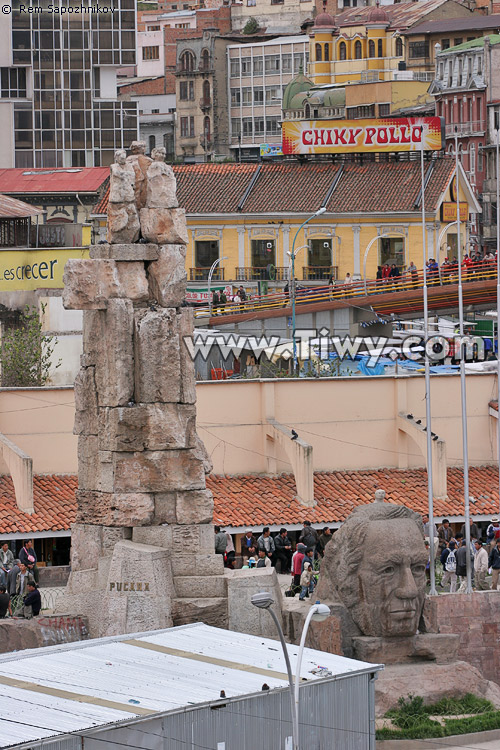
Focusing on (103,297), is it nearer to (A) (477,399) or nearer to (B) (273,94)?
(A) (477,399)

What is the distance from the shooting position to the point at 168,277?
33438 mm

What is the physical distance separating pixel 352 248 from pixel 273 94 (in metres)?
59.5

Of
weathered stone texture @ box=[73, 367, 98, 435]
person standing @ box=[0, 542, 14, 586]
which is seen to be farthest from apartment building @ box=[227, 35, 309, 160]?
weathered stone texture @ box=[73, 367, 98, 435]

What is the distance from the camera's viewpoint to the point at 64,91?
366ft

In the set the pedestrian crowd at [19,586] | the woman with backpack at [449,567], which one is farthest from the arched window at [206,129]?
the woman with backpack at [449,567]

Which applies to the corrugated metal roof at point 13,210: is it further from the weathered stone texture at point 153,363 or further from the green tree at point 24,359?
the weathered stone texture at point 153,363

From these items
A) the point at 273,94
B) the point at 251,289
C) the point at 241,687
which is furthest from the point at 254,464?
the point at 273,94

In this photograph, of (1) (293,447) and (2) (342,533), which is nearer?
(2) (342,533)

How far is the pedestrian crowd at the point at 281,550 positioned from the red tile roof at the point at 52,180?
4720 cm

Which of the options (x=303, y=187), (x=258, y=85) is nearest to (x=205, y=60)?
(x=258, y=85)

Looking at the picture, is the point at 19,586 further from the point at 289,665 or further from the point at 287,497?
the point at 287,497

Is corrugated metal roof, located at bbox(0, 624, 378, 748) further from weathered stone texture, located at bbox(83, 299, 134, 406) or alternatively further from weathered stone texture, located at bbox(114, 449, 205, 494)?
weathered stone texture, located at bbox(83, 299, 134, 406)

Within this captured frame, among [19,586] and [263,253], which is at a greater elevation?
[263,253]

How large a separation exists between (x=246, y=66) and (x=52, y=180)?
5535 centimetres
